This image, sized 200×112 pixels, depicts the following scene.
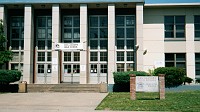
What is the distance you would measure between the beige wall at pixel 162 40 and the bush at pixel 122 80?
17.0ft

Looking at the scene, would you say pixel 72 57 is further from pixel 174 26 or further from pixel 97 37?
pixel 174 26

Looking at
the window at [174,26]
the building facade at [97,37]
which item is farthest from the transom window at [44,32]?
the window at [174,26]

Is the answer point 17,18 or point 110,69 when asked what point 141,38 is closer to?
point 110,69

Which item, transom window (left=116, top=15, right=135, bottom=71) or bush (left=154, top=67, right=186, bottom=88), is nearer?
bush (left=154, top=67, right=186, bottom=88)

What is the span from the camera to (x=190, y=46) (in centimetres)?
3155

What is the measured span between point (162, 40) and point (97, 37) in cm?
699

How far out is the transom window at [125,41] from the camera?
31906 millimetres

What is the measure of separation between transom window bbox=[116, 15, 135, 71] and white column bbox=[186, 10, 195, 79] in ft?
18.7

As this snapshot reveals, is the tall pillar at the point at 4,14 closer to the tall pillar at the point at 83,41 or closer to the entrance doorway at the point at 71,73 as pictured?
the entrance doorway at the point at 71,73

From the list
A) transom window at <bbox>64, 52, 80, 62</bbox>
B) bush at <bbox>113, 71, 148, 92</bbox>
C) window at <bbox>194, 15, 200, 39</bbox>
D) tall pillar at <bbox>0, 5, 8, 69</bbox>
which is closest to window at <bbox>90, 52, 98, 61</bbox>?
transom window at <bbox>64, 52, 80, 62</bbox>

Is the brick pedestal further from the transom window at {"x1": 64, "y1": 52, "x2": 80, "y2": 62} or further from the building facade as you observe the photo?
the transom window at {"x1": 64, "y1": 52, "x2": 80, "y2": 62}

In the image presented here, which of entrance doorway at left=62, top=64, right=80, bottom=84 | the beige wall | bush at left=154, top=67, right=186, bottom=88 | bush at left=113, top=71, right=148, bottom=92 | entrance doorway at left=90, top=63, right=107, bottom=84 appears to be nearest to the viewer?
bush at left=113, top=71, right=148, bottom=92

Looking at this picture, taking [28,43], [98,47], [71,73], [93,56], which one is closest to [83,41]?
[98,47]

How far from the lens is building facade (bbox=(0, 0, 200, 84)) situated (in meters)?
30.6
